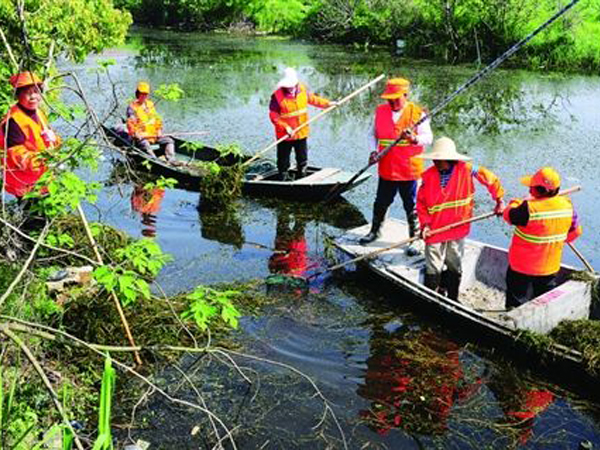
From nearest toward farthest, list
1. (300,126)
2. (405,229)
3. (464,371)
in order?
1. (464,371)
2. (405,229)
3. (300,126)

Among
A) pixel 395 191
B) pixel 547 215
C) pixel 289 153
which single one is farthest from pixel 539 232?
pixel 289 153

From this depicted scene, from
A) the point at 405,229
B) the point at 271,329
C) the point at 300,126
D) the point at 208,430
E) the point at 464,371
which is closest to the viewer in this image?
the point at 208,430

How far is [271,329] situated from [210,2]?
35.5 metres

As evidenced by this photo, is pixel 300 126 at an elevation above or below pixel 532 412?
above

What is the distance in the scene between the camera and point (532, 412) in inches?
241

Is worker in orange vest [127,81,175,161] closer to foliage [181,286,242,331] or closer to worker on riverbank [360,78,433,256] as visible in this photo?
worker on riverbank [360,78,433,256]

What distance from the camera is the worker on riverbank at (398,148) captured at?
840 cm

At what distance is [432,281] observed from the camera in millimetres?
7660

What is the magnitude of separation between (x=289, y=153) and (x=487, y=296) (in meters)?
4.82

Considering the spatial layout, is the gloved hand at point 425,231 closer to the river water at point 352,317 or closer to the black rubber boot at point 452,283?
the black rubber boot at point 452,283

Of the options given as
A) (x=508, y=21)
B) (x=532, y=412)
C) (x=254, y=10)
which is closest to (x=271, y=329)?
(x=532, y=412)

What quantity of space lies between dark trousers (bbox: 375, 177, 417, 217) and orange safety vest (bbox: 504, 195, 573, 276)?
2210mm

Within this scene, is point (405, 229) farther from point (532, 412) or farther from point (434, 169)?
point (532, 412)

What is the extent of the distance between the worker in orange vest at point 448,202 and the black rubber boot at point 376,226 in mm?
1303
